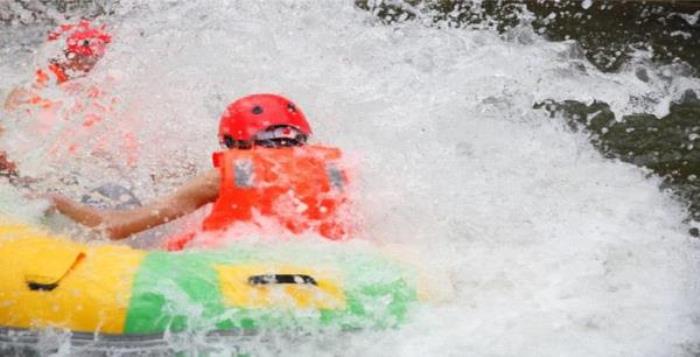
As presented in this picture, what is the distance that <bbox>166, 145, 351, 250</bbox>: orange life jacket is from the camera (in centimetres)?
358

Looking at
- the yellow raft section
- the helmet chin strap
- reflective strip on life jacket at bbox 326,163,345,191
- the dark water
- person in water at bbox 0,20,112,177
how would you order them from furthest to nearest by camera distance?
the dark water → person in water at bbox 0,20,112,177 → the helmet chin strap → reflective strip on life jacket at bbox 326,163,345,191 → the yellow raft section

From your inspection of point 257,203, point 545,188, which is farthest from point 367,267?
point 545,188

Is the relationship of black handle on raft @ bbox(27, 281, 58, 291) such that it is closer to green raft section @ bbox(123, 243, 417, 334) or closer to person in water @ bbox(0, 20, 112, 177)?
green raft section @ bbox(123, 243, 417, 334)

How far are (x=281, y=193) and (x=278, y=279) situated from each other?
43cm

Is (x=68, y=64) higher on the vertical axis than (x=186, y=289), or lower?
higher

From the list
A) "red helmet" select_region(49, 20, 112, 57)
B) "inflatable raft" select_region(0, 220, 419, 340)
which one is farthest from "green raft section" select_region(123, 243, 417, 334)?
"red helmet" select_region(49, 20, 112, 57)

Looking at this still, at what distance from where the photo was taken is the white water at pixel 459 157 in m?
3.61

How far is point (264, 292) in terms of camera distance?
3275mm

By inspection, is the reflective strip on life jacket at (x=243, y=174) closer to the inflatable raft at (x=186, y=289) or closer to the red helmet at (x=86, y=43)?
the inflatable raft at (x=186, y=289)

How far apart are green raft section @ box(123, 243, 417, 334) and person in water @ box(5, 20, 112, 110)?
1.73 meters

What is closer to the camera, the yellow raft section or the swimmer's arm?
the yellow raft section

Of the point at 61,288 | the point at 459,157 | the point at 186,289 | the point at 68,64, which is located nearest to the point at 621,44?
the point at 459,157

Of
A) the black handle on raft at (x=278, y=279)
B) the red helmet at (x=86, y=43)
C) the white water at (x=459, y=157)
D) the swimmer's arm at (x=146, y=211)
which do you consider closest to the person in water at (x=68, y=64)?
the red helmet at (x=86, y=43)

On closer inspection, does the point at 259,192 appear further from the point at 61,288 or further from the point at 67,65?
the point at 67,65
